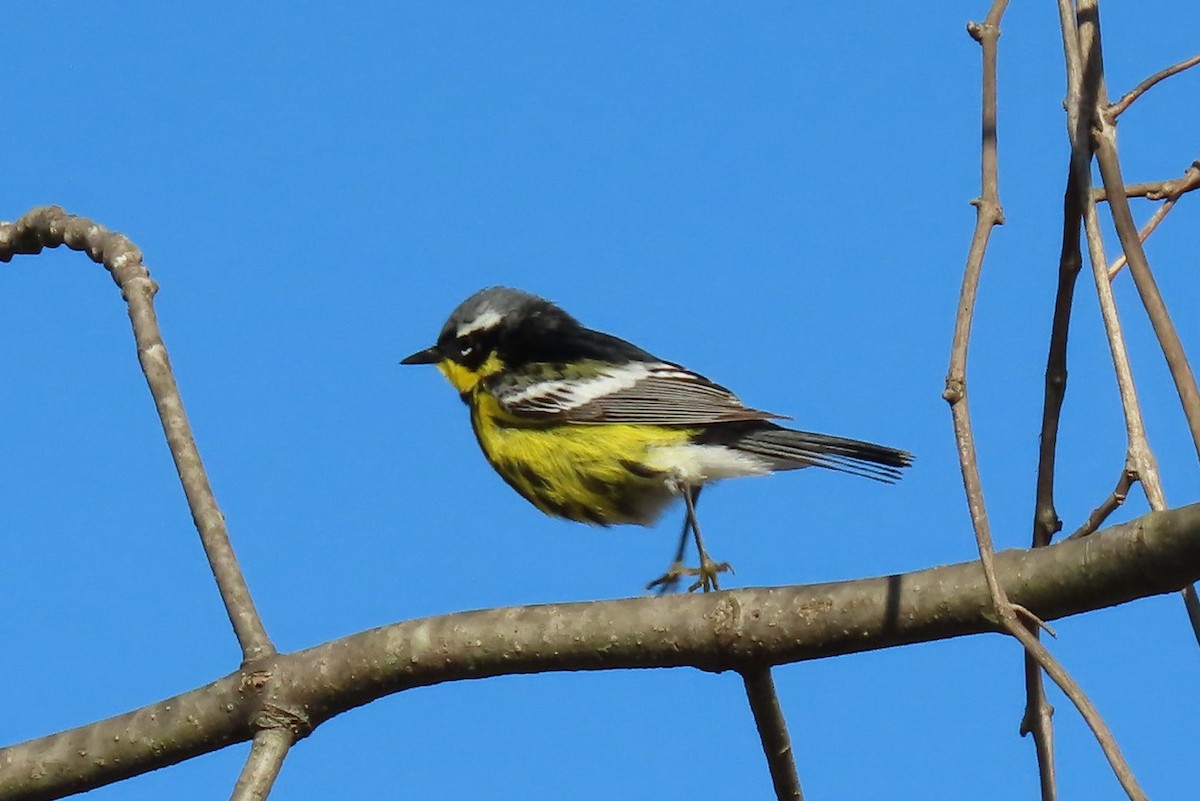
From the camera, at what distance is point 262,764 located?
3.51 m

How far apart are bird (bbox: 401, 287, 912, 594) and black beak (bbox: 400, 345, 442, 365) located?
44 cm

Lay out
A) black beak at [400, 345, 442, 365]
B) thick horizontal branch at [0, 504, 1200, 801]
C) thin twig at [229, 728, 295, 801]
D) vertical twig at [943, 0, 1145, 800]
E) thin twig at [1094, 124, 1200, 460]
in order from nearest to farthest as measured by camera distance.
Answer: vertical twig at [943, 0, 1145, 800]
thin twig at [1094, 124, 1200, 460]
thick horizontal branch at [0, 504, 1200, 801]
thin twig at [229, 728, 295, 801]
black beak at [400, 345, 442, 365]

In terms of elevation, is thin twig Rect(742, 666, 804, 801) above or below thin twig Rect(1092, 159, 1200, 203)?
below

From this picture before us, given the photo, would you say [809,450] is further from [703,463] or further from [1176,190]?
[1176,190]

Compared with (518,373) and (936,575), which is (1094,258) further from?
(518,373)

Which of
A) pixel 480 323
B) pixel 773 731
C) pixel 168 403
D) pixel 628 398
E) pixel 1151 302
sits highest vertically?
pixel 480 323

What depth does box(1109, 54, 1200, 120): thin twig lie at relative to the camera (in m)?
3.00

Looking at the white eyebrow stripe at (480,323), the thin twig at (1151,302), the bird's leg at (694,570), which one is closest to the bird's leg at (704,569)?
the bird's leg at (694,570)

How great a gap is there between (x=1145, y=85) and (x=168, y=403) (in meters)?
2.44

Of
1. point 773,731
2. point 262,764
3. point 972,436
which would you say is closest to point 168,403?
point 262,764

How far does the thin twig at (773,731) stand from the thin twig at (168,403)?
1134mm

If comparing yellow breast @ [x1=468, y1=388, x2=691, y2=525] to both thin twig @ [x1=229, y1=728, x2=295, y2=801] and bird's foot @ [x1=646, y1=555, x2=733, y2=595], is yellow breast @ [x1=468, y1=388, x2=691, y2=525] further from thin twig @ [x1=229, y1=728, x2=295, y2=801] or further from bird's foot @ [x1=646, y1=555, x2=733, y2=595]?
thin twig @ [x1=229, y1=728, x2=295, y2=801]

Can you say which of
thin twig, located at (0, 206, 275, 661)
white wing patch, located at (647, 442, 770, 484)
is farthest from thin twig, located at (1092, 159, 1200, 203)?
white wing patch, located at (647, 442, 770, 484)

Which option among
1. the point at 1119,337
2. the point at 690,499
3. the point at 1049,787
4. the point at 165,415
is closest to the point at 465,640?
the point at 165,415
